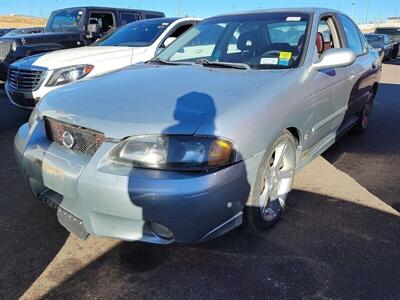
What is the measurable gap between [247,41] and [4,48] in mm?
6370

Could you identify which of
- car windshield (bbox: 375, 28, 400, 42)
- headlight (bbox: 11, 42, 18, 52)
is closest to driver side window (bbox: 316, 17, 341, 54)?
headlight (bbox: 11, 42, 18, 52)

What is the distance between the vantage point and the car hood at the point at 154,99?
2.39 meters

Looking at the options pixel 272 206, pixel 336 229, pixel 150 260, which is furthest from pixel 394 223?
pixel 150 260

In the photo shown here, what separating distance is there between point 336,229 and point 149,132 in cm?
171

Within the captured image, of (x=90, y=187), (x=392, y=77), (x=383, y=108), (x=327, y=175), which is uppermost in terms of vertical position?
(x=90, y=187)

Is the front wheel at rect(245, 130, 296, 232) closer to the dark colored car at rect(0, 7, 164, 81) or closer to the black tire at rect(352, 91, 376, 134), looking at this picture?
the black tire at rect(352, 91, 376, 134)

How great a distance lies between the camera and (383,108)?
311 inches

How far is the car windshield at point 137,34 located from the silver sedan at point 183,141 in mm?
3220

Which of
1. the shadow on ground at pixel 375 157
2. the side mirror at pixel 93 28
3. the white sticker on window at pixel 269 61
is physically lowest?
the shadow on ground at pixel 375 157

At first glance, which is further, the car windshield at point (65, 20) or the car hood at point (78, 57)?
the car windshield at point (65, 20)

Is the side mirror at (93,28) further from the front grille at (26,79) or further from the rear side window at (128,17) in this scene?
the front grille at (26,79)

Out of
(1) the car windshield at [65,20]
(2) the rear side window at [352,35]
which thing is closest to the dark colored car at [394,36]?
(1) the car windshield at [65,20]

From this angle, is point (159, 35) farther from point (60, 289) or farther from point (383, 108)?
point (60, 289)

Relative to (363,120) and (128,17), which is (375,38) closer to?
(128,17)
